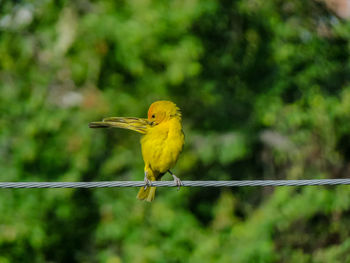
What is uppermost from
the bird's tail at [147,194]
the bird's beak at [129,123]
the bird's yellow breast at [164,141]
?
the bird's beak at [129,123]

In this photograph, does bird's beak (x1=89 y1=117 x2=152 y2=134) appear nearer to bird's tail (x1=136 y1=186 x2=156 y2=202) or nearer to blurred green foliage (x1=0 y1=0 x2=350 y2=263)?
bird's tail (x1=136 y1=186 x2=156 y2=202)

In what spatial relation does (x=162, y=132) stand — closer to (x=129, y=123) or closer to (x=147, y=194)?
(x=129, y=123)

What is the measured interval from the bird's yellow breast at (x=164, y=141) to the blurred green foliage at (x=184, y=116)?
2.39m

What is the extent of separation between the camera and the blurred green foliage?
6.44 metres

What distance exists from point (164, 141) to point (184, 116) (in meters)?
3.70

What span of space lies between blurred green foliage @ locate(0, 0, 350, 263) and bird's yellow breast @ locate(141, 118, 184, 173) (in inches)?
94.1

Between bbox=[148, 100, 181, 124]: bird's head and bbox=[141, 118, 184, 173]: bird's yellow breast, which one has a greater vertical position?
bbox=[148, 100, 181, 124]: bird's head

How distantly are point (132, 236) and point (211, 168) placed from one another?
204cm

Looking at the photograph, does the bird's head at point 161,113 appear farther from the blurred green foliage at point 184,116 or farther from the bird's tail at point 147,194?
the blurred green foliage at point 184,116

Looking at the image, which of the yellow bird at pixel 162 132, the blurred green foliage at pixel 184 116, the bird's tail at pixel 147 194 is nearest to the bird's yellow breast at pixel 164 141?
the yellow bird at pixel 162 132

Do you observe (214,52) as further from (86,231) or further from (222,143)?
(86,231)

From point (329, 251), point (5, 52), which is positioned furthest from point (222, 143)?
point (5, 52)

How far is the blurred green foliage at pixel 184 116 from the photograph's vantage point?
254 inches

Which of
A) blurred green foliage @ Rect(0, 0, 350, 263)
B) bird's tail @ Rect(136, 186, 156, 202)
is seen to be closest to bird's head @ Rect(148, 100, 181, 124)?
bird's tail @ Rect(136, 186, 156, 202)
